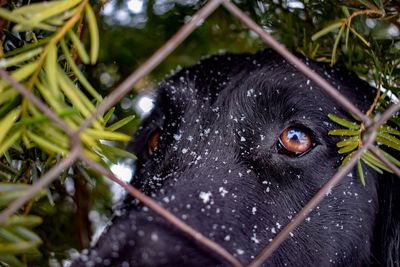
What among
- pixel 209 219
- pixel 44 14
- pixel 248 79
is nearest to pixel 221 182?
pixel 209 219

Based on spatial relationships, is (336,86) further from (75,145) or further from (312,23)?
(75,145)

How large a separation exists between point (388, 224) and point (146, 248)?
3.57 ft

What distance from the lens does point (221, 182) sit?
4.98 ft

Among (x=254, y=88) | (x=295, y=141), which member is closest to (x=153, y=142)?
(x=254, y=88)

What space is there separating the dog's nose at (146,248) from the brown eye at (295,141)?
62cm

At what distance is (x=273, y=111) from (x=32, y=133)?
3.31ft

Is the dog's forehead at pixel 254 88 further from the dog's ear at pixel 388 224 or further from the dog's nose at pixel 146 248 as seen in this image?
the dog's nose at pixel 146 248

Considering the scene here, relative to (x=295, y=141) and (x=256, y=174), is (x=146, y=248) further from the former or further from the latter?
(x=295, y=141)

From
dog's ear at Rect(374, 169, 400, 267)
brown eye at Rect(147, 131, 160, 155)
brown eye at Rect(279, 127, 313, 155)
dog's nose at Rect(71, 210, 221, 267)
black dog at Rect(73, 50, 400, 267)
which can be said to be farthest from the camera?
brown eye at Rect(147, 131, 160, 155)

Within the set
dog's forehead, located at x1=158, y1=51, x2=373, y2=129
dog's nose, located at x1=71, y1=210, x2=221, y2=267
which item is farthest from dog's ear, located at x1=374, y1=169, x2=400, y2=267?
dog's nose, located at x1=71, y1=210, x2=221, y2=267

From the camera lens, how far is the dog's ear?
1.87m

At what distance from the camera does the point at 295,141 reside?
179 cm

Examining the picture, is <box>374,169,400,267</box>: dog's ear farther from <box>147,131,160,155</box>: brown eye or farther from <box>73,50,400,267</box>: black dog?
<box>147,131,160,155</box>: brown eye

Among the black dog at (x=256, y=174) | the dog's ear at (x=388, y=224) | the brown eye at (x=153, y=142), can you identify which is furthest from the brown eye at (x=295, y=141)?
the brown eye at (x=153, y=142)
